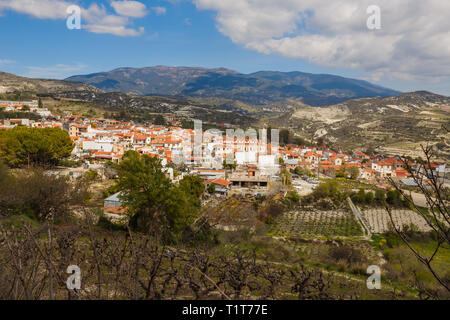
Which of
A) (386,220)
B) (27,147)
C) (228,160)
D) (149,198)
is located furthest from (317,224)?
(27,147)

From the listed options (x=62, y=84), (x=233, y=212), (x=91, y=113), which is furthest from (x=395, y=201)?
(x=62, y=84)

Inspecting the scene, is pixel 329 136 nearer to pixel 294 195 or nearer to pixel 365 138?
pixel 365 138

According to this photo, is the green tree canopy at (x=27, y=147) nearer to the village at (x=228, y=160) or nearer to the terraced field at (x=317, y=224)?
the village at (x=228, y=160)

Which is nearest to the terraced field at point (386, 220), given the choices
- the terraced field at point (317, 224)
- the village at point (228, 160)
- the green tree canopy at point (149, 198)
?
the terraced field at point (317, 224)

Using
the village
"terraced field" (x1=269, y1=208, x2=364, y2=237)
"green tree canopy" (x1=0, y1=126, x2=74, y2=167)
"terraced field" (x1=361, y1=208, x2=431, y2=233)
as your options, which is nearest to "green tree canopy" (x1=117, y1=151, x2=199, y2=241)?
"terraced field" (x1=269, y1=208, x2=364, y2=237)

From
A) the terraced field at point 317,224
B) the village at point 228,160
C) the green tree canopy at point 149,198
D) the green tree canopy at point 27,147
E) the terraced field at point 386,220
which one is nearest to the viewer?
the green tree canopy at point 149,198

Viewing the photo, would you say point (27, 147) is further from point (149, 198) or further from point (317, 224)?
point (317, 224)

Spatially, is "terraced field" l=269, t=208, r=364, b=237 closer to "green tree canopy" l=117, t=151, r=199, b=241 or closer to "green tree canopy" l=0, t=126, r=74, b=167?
"green tree canopy" l=117, t=151, r=199, b=241
